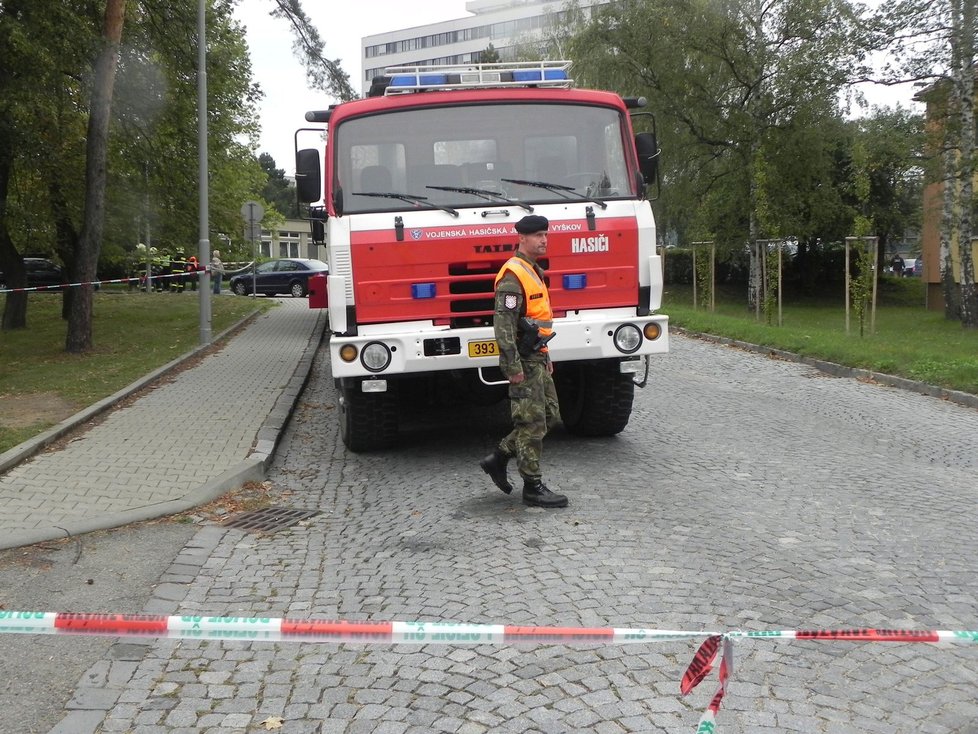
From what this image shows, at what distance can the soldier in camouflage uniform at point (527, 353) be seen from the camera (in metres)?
6.68

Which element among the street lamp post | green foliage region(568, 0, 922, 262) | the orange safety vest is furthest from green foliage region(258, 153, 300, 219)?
the orange safety vest

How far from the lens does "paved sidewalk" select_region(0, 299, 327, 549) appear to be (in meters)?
6.77

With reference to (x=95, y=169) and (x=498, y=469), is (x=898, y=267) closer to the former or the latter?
(x=95, y=169)

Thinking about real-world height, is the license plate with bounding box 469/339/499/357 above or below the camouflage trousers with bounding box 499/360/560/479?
above

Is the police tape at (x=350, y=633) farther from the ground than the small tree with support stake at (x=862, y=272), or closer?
closer

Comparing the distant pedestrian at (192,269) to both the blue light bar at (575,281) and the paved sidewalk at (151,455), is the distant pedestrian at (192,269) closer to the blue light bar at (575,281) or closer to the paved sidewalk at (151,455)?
the paved sidewalk at (151,455)

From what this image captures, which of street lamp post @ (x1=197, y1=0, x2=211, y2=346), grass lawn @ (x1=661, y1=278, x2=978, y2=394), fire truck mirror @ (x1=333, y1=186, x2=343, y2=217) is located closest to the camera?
fire truck mirror @ (x1=333, y1=186, x2=343, y2=217)

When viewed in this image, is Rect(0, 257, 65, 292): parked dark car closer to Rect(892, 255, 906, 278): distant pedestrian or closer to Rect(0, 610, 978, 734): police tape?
Rect(892, 255, 906, 278): distant pedestrian

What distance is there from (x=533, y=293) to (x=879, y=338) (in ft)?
46.8

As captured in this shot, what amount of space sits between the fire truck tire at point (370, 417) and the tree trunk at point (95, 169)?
9911mm

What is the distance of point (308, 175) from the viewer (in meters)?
8.31

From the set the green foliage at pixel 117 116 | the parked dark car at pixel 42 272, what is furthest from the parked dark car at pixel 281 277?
the green foliage at pixel 117 116

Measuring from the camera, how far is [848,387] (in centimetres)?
1345

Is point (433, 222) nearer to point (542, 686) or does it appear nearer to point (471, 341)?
point (471, 341)
